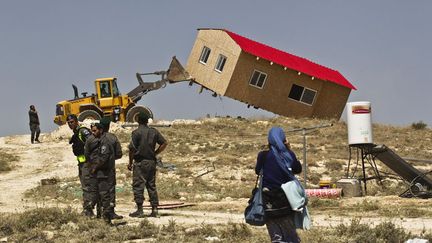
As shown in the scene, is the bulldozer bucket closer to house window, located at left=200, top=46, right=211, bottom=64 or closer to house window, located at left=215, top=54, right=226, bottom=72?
house window, located at left=200, top=46, right=211, bottom=64

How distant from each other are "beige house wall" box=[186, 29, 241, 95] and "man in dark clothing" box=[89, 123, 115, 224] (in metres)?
25.9

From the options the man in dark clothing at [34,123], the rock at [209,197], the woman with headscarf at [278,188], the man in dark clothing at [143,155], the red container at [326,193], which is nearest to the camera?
the woman with headscarf at [278,188]

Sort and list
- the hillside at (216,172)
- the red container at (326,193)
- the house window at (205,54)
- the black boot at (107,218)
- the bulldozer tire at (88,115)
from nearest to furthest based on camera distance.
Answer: the black boot at (107,218)
the hillside at (216,172)
the red container at (326,193)
the bulldozer tire at (88,115)
the house window at (205,54)

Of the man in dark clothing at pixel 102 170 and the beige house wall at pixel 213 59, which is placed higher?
the beige house wall at pixel 213 59

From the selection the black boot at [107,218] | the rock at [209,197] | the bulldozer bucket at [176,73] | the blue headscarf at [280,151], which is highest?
the bulldozer bucket at [176,73]

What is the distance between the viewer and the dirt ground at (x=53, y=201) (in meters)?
12.4

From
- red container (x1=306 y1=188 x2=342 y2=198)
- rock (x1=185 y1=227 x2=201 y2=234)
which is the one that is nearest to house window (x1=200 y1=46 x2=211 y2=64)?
red container (x1=306 y1=188 x2=342 y2=198)

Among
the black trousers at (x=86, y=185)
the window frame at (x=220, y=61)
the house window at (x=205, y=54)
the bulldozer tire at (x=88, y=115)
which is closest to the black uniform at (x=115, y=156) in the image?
the black trousers at (x=86, y=185)

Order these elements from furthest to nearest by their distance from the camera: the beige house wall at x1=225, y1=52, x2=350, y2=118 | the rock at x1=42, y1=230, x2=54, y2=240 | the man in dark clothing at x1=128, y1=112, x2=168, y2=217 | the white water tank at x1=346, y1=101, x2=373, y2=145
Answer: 1. the beige house wall at x1=225, y1=52, x2=350, y2=118
2. the white water tank at x1=346, y1=101, x2=373, y2=145
3. the man in dark clothing at x1=128, y1=112, x2=168, y2=217
4. the rock at x1=42, y1=230, x2=54, y2=240

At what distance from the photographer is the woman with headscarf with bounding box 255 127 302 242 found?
25.0ft

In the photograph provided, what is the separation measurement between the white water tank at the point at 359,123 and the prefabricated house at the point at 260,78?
65.5 feet

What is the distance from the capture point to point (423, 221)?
474 inches

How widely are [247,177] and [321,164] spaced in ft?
12.6

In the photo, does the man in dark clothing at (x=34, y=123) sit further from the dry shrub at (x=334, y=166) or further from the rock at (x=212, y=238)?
the rock at (x=212, y=238)
